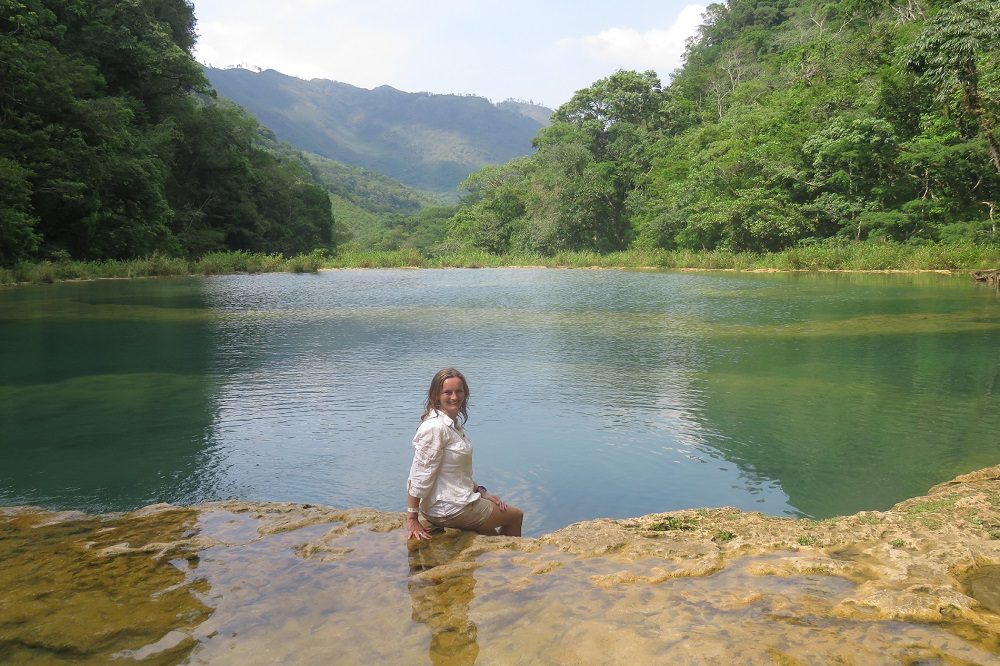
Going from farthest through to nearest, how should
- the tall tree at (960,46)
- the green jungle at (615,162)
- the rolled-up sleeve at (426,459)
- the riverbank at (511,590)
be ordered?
the green jungle at (615,162) < the tall tree at (960,46) < the rolled-up sleeve at (426,459) < the riverbank at (511,590)

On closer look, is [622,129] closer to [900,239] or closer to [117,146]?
[900,239]

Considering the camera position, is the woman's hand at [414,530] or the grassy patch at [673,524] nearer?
the woman's hand at [414,530]

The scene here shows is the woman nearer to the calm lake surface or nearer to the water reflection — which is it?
the calm lake surface

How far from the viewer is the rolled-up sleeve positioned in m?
3.64

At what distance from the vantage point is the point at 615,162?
165 ft

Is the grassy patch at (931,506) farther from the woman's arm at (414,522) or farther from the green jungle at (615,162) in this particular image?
the green jungle at (615,162)

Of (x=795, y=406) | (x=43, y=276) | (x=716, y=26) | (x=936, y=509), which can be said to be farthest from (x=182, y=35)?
(x=716, y=26)

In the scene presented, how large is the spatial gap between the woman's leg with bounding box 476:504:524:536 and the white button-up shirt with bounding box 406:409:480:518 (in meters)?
0.18

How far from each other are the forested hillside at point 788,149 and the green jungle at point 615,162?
0.37 ft

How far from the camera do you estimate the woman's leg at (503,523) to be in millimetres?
3928

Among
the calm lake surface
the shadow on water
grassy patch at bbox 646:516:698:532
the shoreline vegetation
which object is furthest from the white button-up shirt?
the shoreline vegetation

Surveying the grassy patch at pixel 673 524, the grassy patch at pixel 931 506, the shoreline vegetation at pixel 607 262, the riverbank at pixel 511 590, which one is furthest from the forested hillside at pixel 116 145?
the grassy patch at pixel 931 506

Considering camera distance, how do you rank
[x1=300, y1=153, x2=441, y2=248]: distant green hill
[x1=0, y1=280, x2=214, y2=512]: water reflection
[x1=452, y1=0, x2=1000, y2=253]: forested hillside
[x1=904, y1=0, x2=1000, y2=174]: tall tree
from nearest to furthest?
[x1=0, y1=280, x2=214, y2=512]: water reflection → [x1=904, y1=0, x2=1000, y2=174]: tall tree → [x1=452, y1=0, x2=1000, y2=253]: forested hillside → [x1=300, y1=153, x2=441, y2=248]: distant green hill

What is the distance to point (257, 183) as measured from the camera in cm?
4734
